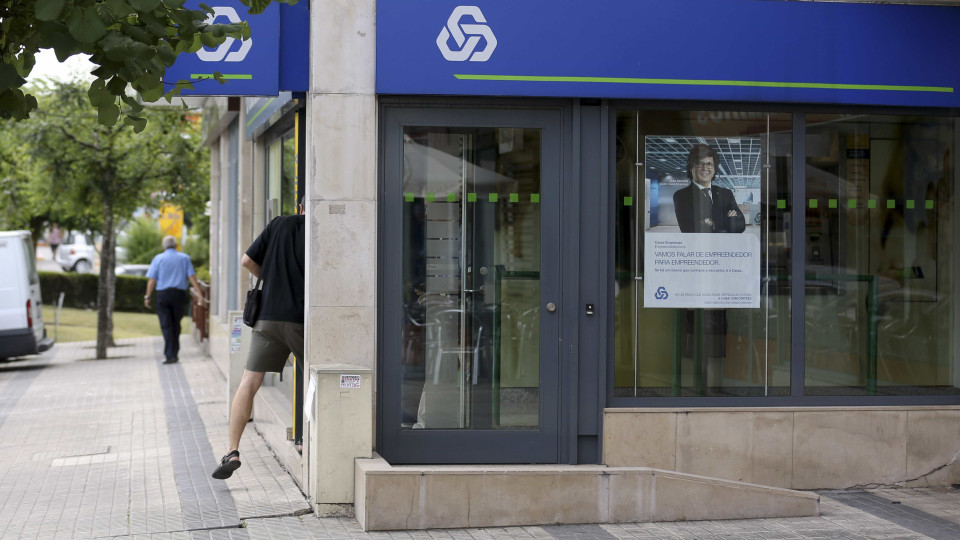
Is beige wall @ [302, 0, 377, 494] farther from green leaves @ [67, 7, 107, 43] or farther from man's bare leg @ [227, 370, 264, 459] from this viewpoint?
green leaves @ [67, 7, 107, 43]

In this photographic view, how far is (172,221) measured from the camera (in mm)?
35938

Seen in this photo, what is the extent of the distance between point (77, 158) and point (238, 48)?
43.4 ft

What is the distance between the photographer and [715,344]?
26.7 ft

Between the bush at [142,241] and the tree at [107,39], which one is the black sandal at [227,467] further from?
the bush at [142,241]

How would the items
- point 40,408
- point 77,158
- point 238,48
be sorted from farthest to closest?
point 77,158, point 40,408, point 238,48

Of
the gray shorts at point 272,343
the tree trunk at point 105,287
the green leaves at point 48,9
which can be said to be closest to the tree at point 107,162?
the tree trunk at point 105,287

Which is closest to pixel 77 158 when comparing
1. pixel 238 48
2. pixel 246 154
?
pixel 246 154

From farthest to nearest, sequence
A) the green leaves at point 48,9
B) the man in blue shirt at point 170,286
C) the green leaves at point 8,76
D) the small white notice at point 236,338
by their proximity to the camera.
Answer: the man in blue shirt at point 170,286 → the small white notice at point 236,338 → the green leaves at point 8,76 → the green leaves at point 48,9

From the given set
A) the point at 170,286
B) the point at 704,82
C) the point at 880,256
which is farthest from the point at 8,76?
the point at 170,286

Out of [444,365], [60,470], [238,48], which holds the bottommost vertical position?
[60,470]

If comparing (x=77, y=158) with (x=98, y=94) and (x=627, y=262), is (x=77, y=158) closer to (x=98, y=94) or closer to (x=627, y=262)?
(x=627, y=262)

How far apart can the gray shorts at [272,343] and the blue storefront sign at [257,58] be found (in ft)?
4.94

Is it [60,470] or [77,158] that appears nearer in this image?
[60,470]

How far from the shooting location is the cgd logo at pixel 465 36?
7.43m
